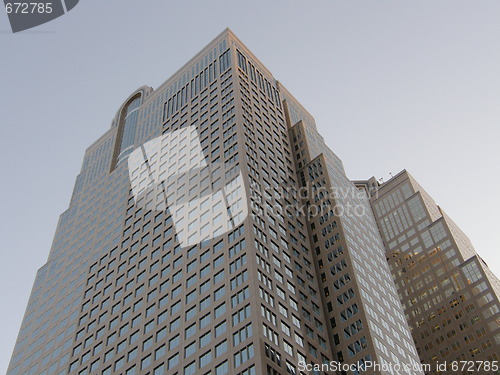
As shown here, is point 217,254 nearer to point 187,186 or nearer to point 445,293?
point 187,186

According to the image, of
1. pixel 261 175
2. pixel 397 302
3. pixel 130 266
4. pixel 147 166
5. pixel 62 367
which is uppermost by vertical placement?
pixel 147 166

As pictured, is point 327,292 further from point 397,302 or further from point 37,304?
point 37,304

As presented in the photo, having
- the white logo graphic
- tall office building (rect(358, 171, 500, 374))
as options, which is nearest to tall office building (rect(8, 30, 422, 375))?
the white logo graphic

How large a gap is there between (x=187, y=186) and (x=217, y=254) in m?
23.6

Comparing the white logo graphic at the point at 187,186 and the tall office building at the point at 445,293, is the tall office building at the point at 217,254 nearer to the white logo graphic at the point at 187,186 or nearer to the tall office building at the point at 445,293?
the white logo graphic at the point at 187,186

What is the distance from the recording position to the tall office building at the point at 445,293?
15600 centimetres

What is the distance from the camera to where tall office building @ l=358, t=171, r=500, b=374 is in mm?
156000

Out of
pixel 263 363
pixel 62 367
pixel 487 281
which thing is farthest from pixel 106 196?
pixel 487 281

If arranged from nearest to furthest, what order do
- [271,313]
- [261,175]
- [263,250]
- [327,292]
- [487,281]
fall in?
[271,313], [263,250], [327,292], [261,175], [487,281]

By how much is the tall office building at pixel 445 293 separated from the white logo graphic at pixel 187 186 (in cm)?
8788

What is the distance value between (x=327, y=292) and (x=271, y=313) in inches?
847

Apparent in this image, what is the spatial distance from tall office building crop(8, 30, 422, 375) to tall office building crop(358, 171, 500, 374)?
171ft

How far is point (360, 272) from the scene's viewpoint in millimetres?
106562

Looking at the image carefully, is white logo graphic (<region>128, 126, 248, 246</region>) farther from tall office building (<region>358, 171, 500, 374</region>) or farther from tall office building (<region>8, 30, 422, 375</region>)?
tall office building (<region>358, 171, 500, 374</region>)
